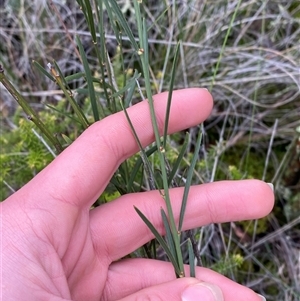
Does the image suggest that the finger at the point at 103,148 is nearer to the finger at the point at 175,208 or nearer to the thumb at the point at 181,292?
the finger at the point at 175,208

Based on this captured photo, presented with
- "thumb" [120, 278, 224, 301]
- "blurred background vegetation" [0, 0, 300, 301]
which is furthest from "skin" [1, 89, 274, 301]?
"blurred background vegetation" [0, 0, 300, 301]

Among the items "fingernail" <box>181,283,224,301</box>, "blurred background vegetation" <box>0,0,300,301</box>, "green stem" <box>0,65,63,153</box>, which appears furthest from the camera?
"blurred background vegetation" <box>0,0,300,301</box>

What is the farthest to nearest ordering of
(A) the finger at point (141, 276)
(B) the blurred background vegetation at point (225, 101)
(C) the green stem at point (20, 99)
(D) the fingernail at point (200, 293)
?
1. (B) the blurred background vegetation at point (225, 101)
2. (A) the finger at point (141, 276)
3. (D) the fingernail at point (200, 293)
4. (C) the green stem at point (20, 99)

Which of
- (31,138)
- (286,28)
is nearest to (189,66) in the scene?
(286,28)

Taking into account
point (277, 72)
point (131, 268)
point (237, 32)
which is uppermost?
point (237, 32)

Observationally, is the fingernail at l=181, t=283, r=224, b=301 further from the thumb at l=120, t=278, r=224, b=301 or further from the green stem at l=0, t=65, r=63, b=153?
the green stem at l=0, t=65, r=63, b=153

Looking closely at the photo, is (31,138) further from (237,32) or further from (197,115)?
(237,32)

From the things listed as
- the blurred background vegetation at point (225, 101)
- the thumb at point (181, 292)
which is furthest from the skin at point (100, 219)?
the blurred background vegetation at point (225, 101)
